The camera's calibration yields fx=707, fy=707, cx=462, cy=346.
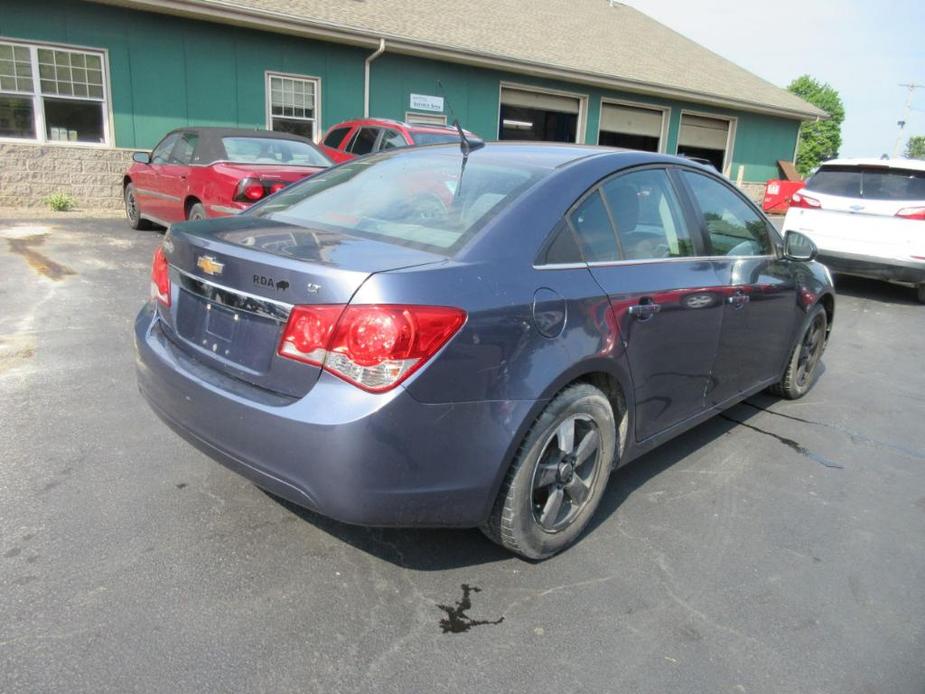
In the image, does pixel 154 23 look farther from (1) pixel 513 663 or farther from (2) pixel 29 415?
(1) pixel 513 663

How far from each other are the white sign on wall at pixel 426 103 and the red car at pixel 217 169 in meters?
7.34

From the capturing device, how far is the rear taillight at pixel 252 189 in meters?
7.18

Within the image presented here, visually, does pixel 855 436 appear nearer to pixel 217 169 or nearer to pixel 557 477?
pixel 557 477

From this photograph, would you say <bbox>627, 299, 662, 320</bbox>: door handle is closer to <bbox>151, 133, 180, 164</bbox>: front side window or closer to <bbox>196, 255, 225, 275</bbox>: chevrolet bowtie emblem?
<bbox>196, 255, 225, 275</bbox>: chevrolet bowtie emblem

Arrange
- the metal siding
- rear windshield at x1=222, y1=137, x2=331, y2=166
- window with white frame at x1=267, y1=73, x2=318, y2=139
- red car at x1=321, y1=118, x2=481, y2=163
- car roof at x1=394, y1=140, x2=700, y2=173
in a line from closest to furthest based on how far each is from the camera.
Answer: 1. car roof at x1=394, y1=140, x2=700, y2=173
2. rear windshield at x1=222, y1=137, x2=331, y2=166
3. red car at x1=321, y1=118, x2=481, y2=163
4. the metal siding
5. window with white frame at x1=267, y1=73, x2=318, y2=139

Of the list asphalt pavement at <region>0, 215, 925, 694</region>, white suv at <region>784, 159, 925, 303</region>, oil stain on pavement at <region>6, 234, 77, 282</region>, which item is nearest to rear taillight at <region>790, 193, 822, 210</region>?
white suv at <region>784, 159, 925, 303</region>

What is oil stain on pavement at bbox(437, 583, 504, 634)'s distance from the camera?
242 centimetres

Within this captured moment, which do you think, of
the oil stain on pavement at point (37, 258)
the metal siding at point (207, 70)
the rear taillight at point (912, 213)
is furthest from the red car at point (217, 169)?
the rear taillight at point (912, 213)

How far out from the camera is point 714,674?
2281 millimetres

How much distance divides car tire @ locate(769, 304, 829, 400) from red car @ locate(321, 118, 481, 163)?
19.6 ft

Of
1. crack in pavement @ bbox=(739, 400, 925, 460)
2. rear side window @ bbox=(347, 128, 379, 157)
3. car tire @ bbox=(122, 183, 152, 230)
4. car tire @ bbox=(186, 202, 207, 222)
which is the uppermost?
rear side window @ bbox=(347, 128, 379, 157)

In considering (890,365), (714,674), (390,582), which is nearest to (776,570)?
(714,674)

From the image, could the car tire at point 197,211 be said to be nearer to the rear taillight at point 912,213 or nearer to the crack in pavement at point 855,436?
the crack in pavement at point 855,436

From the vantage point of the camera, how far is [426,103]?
1595 cm
